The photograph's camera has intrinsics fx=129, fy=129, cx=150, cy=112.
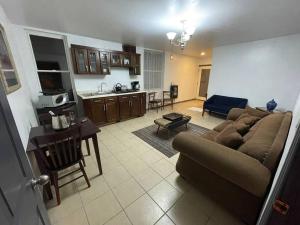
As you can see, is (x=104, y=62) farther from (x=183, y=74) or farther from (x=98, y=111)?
(x=183, y=74)

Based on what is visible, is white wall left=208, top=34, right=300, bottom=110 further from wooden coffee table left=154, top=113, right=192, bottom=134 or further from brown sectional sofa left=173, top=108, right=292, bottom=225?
brown sectional sofa left=173, top=108, right=292, bottom=225

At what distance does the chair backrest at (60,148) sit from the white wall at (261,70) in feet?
16.4

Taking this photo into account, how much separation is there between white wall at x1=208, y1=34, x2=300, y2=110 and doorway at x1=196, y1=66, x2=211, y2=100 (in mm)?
2529

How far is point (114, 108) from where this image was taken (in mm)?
3906

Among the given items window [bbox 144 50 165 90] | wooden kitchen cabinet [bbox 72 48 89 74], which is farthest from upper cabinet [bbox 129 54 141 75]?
wooden kitchen cabinet [bbox 72 48 89 74]

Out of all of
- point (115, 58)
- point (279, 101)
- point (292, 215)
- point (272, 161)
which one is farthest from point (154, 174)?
point (279, 101)

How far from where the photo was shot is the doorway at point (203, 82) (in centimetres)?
737

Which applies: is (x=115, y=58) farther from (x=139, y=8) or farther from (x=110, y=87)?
(x=139, y=8)

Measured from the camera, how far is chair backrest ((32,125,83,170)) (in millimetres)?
1420

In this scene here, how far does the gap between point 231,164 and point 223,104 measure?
13.3 ft

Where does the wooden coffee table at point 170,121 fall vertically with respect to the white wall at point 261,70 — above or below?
below

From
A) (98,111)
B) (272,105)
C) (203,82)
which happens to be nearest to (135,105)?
(98,111)

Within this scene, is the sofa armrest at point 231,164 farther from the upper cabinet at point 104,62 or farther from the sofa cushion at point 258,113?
the upper cabinet at point 104,62

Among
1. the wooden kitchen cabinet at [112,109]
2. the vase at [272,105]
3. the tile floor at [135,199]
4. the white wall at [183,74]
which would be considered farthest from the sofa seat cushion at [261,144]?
the white wall at [183,74]
